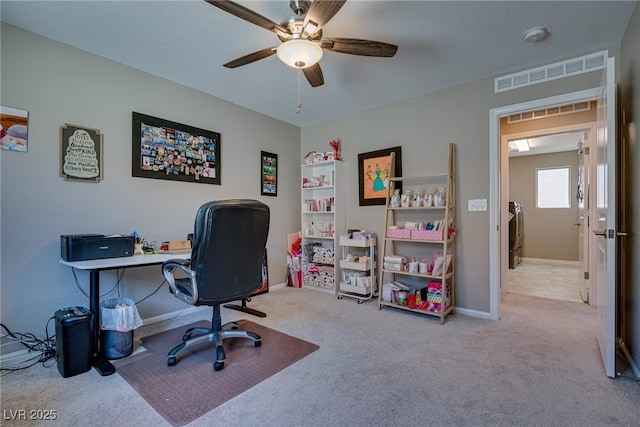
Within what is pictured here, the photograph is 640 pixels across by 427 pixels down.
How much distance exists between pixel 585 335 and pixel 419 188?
199 centimetres

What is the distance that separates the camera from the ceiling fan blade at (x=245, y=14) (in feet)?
5.06

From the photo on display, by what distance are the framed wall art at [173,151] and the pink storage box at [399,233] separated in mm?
2120

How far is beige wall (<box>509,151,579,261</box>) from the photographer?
6.09 meters

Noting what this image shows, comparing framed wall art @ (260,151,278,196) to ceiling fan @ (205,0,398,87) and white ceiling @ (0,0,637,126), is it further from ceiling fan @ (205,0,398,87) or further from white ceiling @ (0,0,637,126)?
ceiling fan @ (205,0,398,87)

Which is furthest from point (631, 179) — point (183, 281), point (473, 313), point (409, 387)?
point (183, 281)

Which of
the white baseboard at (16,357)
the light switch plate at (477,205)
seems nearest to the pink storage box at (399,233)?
the light switch plate at (477,205)

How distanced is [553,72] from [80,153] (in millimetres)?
4232

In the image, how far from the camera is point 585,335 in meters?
2.53

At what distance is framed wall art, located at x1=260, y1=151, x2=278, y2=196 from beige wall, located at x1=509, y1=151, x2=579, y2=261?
18.6 ft

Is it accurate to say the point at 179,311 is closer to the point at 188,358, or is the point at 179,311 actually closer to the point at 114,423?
the point at 188,358

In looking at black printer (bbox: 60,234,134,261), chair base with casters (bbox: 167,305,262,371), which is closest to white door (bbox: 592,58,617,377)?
chair base with casters (bbox: 167,305,262,371)

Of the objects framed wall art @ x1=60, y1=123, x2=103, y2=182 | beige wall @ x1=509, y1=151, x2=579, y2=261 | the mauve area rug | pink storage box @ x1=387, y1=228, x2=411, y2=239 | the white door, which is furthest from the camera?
beige wall @ x1=509, y1=151, x2=579, y2=261

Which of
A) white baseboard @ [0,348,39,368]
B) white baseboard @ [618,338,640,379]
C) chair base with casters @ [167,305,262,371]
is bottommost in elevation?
white baseboard @ [0,348,39,368]

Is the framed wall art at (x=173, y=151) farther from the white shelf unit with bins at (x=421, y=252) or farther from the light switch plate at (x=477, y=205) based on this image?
the light switch plate at (x=477, y=205)
